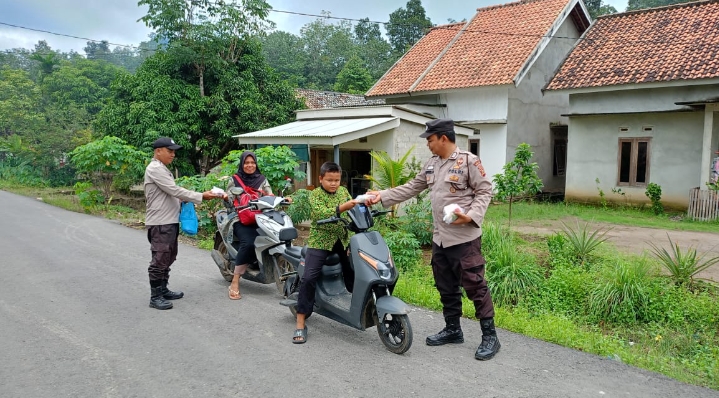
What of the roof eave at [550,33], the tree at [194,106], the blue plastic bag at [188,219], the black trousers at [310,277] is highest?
the roof eave at [550,33]

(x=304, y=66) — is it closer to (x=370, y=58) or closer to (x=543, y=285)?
(x=370, y=58)

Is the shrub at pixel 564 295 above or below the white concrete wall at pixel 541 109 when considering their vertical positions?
below

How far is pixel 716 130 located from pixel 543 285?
9.55 m

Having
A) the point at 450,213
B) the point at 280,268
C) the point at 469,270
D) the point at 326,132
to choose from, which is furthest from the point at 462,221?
the point at 326,132

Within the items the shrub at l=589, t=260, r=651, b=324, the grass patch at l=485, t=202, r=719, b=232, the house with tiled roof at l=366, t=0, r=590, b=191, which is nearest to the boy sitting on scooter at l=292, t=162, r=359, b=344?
the shrub at l=589, t=260, r=651, b=324

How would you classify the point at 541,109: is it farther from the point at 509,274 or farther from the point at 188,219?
the point at 188,219

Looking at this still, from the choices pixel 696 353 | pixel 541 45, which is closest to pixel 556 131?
pixel 541 45

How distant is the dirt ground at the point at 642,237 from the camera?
8.79m

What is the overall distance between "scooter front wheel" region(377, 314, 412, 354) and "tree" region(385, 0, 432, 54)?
123 ft

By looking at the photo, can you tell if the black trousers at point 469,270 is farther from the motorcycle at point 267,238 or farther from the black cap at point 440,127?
the motorcycle at point 267,238

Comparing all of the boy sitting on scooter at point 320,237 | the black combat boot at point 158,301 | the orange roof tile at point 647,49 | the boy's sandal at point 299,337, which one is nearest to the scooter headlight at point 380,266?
the boy sitting on scooter at point 320,237

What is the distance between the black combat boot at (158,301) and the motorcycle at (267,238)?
0.94 m

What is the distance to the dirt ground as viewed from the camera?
879 cm

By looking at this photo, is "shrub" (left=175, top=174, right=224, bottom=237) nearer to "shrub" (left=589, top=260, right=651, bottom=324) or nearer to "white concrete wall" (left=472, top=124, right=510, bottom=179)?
"shrub" (left=589, top=260, right=651, bottom=324)
